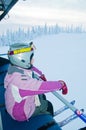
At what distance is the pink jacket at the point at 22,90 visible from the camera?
14.3 ft

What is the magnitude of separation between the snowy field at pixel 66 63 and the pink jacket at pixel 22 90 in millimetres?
4000

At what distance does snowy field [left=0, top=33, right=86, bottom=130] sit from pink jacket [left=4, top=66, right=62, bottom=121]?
400 cm

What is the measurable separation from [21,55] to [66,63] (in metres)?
13.6

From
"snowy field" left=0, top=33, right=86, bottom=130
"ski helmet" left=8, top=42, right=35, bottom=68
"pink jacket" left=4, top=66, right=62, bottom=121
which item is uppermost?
"ski helmet" left=8, top=42, right=35, bottom=68

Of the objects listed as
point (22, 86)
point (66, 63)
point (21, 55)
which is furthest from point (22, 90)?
point (66, 63)

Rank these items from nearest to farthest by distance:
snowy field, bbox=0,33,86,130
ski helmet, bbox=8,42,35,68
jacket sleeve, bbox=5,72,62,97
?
jacket sleeve, bbox=5,72,62,97 → ski helmet, bbox=8,42,35,68 → snowy field, bbox=0,33,86,130

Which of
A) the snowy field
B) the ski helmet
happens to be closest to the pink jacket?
the ski helmet

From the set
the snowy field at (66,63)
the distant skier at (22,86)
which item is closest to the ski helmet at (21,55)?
the distant skier at (22,86)

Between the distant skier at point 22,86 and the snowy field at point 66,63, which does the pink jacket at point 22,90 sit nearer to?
the distant skier at point 22,86

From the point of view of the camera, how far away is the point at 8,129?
4.92 m

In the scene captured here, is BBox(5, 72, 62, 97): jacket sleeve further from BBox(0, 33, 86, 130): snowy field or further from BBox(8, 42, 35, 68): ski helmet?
BBox(0, 33, 86, 130): snowy field

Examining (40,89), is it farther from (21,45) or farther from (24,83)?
(21,45)

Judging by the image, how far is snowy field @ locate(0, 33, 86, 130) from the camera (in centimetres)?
1086

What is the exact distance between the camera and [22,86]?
438cm
